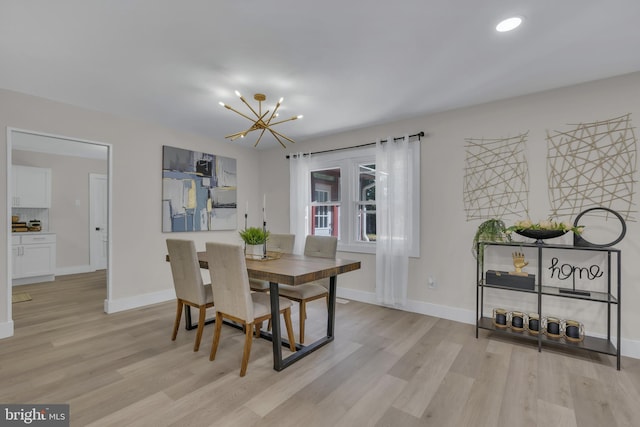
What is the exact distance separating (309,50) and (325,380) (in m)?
2.36

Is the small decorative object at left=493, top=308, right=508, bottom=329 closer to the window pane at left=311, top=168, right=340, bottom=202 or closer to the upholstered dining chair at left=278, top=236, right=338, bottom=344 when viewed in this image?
the upholstered dining chair at left=278, top=236, right=338, bottom=344

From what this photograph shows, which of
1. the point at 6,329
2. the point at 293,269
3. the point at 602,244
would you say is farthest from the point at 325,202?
the point at 6,329

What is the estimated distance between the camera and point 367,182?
426cm

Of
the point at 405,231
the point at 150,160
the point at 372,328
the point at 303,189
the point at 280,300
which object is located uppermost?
the point at 150,160

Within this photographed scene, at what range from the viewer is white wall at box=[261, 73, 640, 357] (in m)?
2.57

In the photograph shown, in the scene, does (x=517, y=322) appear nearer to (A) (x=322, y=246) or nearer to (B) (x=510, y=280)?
(B) (x=510, y=280)

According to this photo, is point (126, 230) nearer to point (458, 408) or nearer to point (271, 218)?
point (271, 218)

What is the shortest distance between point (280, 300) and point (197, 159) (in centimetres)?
282

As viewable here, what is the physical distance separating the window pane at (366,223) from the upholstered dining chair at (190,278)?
2240mm

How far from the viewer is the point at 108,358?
2.46 metres

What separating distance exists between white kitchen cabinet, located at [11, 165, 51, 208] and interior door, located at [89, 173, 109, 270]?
70 centimetres

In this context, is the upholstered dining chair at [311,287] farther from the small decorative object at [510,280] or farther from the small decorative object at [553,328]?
the small decorative object at [553,328]

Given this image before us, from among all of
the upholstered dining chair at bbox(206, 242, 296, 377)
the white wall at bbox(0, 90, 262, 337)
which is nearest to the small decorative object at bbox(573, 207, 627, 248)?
the upholstered dining chair at bbox(206, 242, 296, 377)

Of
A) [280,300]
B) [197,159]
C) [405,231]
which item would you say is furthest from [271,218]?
[280,300]
